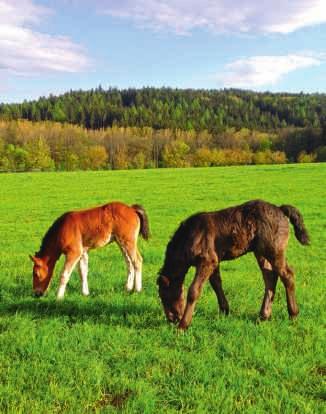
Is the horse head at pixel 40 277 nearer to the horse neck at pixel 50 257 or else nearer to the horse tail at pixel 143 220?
the horse neck at pixel 50 257

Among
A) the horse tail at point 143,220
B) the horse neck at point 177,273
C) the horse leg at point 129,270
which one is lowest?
the horse leg at point 129,270

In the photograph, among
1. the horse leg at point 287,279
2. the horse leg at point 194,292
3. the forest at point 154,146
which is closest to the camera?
the horse leg at point 194,292

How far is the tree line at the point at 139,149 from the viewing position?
351ft

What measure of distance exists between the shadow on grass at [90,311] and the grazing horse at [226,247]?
534 millimetres

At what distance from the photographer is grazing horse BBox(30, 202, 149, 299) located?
8523 millimetres

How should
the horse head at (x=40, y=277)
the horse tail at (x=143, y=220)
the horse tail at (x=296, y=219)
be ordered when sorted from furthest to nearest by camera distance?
1. the horse tail at (x=143, y=220)
2. the horse head at (x=40, y=277)
3. the horse tail at (x=296, y=219)

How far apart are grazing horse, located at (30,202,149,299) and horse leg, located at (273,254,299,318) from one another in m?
3.11

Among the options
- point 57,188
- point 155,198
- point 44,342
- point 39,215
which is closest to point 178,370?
point 44,342

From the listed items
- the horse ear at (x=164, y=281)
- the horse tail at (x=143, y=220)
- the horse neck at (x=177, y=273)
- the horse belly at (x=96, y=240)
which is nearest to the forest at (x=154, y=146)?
the horse tail at (x=143, y=220)

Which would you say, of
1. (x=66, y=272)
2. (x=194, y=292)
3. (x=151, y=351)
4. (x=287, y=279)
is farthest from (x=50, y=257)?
(x=287, y=279)

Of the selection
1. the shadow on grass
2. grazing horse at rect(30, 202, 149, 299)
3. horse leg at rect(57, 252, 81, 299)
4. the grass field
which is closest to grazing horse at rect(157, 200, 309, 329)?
the grass field

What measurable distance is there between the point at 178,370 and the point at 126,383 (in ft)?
2.32

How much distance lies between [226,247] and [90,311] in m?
2.73

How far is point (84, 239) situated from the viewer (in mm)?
8758
